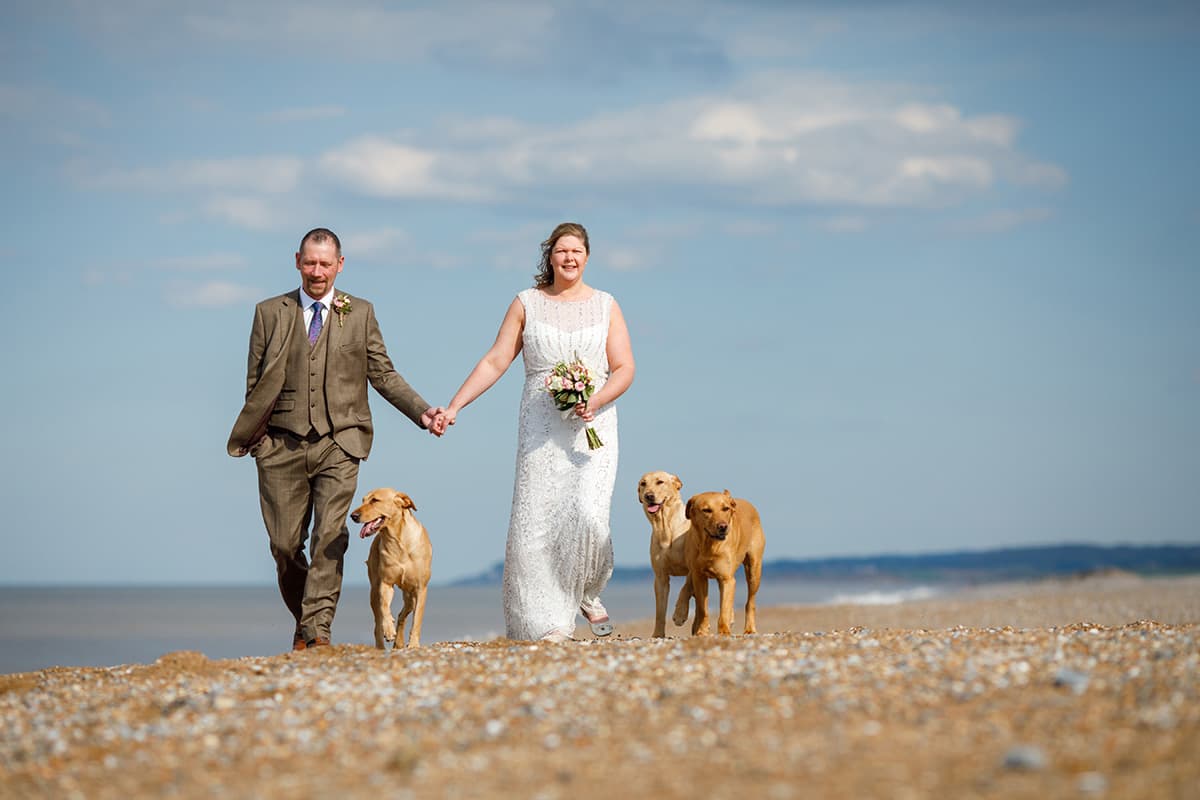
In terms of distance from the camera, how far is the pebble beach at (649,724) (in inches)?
215

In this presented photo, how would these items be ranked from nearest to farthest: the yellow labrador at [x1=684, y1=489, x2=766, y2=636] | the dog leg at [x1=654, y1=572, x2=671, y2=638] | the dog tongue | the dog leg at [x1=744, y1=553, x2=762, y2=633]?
the dog tongue
the yellow labrador at [x1=684, y1=489, x2=766, y2=636]
the dog leg at [x1=654, y1=572, x2=671, y2=638]
the dog leg at [x1=744, y1=553, x2=762, y2=633]

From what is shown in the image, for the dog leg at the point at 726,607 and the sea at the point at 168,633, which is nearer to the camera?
the dog leg at the point at 726,607

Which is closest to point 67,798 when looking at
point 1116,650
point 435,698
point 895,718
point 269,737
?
point 269,737

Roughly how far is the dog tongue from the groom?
0.27 metres

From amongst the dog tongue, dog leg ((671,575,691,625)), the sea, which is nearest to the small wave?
the sea

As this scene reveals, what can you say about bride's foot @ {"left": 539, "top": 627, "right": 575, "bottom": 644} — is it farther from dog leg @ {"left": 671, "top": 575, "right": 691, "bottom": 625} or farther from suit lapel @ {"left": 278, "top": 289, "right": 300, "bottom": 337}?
suit lapel @ {"left": 278, "top": 289, "right": 300, "bottom": 337}

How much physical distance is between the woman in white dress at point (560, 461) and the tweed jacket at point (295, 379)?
834mm

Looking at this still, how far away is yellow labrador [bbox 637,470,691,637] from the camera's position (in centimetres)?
1130

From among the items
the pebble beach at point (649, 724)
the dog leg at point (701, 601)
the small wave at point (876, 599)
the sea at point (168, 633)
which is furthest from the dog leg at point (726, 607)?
the small wave at point (876, 599)

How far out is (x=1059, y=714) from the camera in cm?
623

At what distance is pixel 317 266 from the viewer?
411 inches

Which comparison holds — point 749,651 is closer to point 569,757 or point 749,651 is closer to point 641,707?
point 641,707

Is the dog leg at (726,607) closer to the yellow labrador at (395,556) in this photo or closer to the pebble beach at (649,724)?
the pebble beach at (649,724)

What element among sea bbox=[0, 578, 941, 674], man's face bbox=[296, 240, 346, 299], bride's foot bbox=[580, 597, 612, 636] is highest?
man's face bbox=[296, 240, 346, 299]
